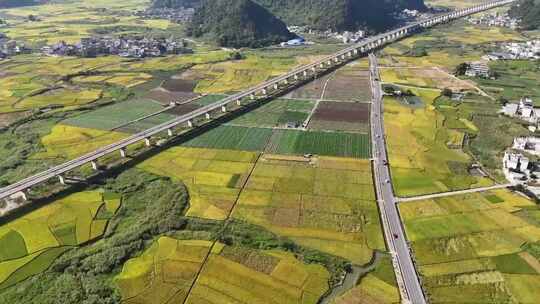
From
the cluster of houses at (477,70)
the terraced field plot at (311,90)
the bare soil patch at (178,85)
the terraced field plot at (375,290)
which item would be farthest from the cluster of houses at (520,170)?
the bare soil patch at (178,85)

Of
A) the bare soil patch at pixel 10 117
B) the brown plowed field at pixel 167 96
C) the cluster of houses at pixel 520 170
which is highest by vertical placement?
the brown plowed field at pixel 167 96

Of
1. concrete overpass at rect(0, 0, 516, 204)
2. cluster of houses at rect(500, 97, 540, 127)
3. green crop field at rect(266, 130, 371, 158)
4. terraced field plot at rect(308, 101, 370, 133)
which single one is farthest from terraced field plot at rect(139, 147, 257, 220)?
cluster of houses at rect(500, 97, 540, 127)

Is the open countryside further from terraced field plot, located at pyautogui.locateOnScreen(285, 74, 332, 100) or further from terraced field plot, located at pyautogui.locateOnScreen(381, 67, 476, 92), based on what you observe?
terraced field plot, located at pyautogui.locateOnScreen(381, 67, 476, 92)

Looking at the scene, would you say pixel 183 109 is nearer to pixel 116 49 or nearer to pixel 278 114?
pixel 278 114

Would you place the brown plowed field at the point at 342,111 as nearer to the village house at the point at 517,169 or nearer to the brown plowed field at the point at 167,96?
the village house at the point at 517,169

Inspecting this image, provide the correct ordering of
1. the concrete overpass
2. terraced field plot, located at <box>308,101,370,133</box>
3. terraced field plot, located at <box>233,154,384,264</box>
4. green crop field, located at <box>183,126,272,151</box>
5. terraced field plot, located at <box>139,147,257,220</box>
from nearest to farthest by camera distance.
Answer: terraced field plot, located at <box>233,154,384,264</box>
terraced field plot, located at <box>139,147,257,220</box>
the concrete overpass
green crop field, located at <box>183,126,272,151</box>
terraced field plot, located at <box>308,101,370,133</box>

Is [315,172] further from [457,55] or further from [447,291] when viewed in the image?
[457,55]
